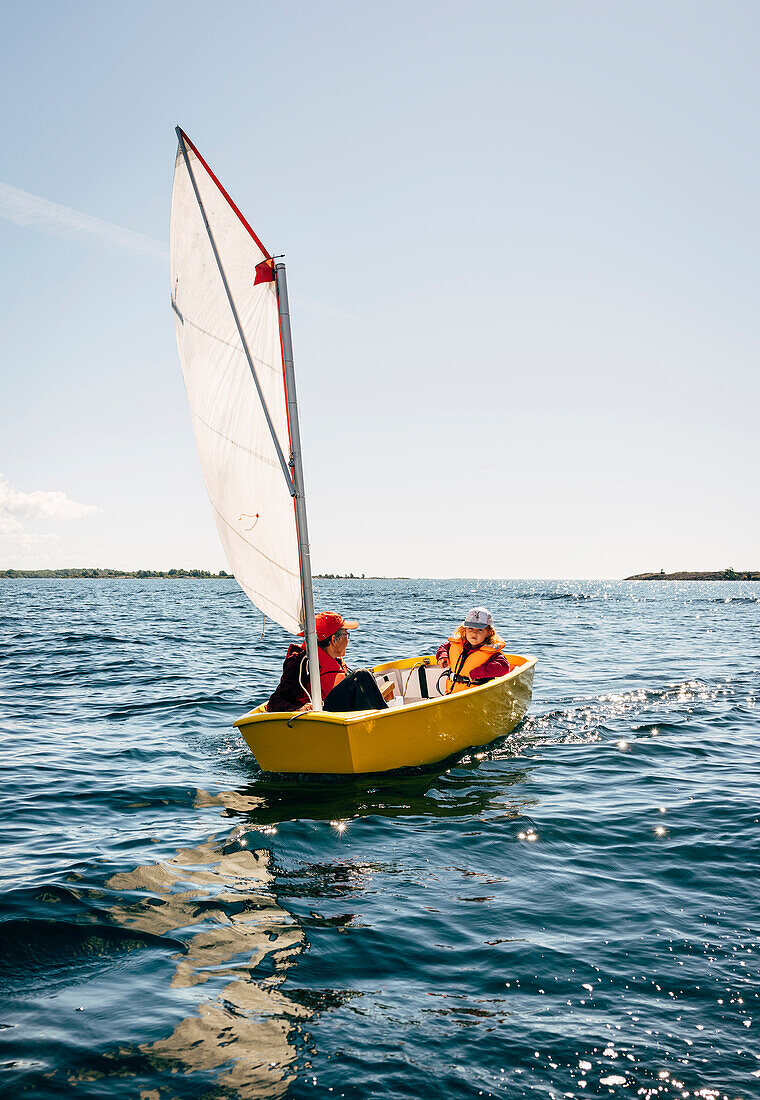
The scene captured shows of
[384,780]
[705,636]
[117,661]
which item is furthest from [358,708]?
[705,636]

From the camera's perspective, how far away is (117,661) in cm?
1962

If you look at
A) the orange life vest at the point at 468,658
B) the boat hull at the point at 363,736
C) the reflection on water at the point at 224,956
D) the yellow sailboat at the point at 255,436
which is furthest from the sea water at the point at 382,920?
the orange life vest at the point at 468,658

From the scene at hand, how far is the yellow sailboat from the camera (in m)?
7.41

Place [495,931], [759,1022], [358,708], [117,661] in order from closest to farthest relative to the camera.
A: [759,1022] → [495,931] → [358,708] → [117,661]

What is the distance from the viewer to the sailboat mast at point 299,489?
778cm

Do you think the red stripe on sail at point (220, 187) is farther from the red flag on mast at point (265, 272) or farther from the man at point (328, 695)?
the man at point (328, 695)

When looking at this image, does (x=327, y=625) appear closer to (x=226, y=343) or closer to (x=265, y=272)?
(x=226, y=343)

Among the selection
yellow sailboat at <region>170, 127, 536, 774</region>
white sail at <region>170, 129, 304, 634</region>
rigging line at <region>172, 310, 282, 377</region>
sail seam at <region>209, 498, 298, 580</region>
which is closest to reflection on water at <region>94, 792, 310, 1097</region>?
yellow sailboat at <region>170, 127, 536, 774</region>

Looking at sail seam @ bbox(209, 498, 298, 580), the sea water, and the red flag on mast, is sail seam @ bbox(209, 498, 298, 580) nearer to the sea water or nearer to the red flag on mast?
the red flag on mast

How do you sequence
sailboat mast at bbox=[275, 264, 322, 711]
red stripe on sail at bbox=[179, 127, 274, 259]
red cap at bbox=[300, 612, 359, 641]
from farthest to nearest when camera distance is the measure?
red cap at bbox=[300, 612, 359, 641]
sailboat mast at bbox=[275, 264, 322, 711]
red stripe on sail at bbox=[179, 127, 274, 259]

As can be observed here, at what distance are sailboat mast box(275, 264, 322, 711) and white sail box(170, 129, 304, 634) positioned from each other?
0.07m

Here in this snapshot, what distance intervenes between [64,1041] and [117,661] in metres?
16.8

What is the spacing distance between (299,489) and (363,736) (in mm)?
2867

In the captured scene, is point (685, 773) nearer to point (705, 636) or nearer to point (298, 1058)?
point (298, 1058)
